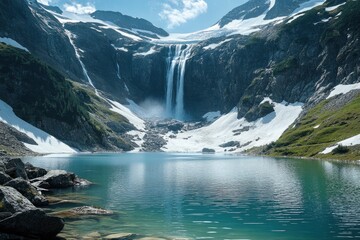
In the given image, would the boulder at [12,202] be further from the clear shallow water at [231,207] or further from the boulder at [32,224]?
the clear shallow water at [231,207]

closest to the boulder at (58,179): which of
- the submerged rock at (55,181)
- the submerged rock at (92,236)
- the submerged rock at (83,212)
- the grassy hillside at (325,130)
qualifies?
the submerged rock at (55,181)

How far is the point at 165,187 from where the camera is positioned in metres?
60.4

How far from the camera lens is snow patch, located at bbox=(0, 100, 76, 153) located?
6535 inches

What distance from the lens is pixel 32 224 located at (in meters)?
27.0

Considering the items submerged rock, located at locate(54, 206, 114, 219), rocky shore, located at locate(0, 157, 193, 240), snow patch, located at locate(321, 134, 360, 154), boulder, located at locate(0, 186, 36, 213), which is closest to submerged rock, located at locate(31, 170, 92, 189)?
rocky shore, located at locate(0, 157, 193, 240)

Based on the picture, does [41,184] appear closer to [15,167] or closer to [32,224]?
[15,167]

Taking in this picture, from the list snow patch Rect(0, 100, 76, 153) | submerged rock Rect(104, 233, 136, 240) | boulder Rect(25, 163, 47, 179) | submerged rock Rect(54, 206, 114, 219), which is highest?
snow patch Rect(0, 100, 76, 153)

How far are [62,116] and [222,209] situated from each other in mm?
166007

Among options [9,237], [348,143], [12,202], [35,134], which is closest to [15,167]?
[12,202]

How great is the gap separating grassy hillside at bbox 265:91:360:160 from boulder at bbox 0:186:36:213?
9515 centimetres

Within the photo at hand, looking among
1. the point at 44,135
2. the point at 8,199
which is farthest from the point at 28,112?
the point at 8,199

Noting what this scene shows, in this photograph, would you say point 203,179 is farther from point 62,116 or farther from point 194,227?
point 62,116

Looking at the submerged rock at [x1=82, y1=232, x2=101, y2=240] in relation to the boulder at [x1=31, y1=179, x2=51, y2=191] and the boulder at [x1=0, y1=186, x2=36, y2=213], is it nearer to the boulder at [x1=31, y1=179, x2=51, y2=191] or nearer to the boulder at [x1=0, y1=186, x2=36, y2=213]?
the boulder at [x1=0, y1=186, x2=36, y2=213]

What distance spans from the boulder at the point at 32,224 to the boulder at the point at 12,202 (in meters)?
0.63
